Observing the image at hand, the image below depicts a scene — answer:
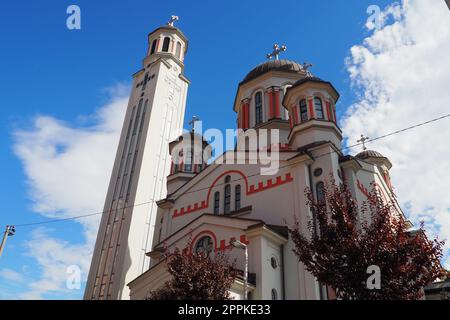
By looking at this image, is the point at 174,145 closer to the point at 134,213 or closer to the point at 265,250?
the point at 134,213

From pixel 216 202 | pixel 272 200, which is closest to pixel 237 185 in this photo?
pixel 216 202

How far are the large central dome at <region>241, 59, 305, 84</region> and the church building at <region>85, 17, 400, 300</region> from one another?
0.11 meters

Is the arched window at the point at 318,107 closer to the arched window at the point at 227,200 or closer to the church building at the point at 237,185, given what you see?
the church building at the point at 237,185

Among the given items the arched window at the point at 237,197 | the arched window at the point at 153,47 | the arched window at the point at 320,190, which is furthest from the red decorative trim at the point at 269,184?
the arched window at the point at 153,47

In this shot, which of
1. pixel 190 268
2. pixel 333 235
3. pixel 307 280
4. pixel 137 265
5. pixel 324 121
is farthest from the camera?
pixel 137 265

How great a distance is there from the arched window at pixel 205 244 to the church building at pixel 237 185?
0.17 ft

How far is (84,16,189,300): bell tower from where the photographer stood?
81.4ft

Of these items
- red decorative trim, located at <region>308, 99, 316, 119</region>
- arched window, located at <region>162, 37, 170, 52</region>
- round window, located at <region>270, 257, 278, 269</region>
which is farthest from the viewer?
arched window, located at <region>162, 37, 170, 52</region>

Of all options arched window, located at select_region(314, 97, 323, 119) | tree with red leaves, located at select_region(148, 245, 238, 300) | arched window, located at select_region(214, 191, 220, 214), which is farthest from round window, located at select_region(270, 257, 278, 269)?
arched window, located at select_region(314, 97, 323, 119)

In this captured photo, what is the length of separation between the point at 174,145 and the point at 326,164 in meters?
13.3

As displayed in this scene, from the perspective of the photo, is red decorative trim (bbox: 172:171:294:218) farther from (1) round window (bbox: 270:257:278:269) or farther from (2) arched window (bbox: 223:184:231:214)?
(1) round window (bbox: 270:257:278:269)

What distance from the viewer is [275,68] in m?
26.3
